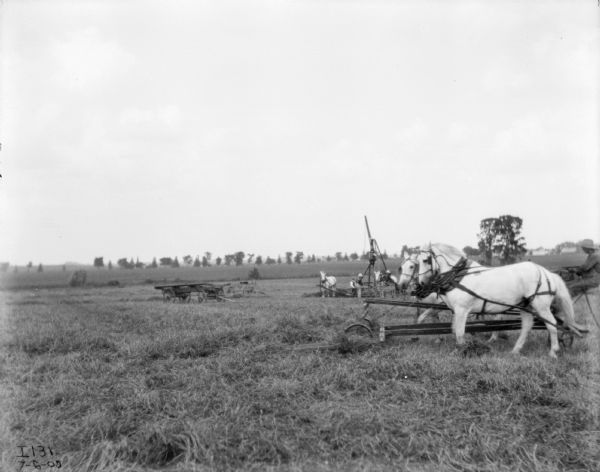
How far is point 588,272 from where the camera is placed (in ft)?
28.2

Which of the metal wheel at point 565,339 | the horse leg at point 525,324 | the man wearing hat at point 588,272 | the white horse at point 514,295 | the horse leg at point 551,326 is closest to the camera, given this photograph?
the horse leg at point 551,326

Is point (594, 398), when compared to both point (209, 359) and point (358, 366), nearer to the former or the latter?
point (358, 366)

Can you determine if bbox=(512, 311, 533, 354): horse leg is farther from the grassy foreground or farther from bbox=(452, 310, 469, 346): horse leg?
bbox=(452, 310, 469, 346): horse leg

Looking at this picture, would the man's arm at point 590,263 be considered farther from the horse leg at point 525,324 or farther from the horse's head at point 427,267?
the horse's head at point 427,267

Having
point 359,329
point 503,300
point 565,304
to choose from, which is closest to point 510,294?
point 503,300

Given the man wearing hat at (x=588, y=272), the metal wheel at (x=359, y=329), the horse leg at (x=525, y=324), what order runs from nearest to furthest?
the horse leg at (x=525, y=324) < the man wearing hat at (x=588, y=272) < the metal wheel at (x=359, y=329)

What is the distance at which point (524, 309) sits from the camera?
307 inches

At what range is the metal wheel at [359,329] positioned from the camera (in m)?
8.57

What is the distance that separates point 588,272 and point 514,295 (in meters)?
2.18

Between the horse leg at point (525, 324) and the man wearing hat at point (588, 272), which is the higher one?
the man wearing hat at point (588, 272)

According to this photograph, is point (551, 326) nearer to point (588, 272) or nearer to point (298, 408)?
point (588, 272)

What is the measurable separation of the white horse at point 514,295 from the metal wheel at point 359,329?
5.73 feet

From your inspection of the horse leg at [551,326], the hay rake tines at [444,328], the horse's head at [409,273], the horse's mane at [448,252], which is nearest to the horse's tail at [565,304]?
the hay rake tines at [444,328]

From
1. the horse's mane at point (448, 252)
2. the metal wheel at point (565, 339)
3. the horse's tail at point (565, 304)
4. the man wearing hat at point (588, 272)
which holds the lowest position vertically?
the metal wheel at point (565, 339)
